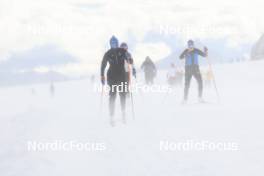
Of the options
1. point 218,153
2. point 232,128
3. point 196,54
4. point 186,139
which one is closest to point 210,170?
point 218,153

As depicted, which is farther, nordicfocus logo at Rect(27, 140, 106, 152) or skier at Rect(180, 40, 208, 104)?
skier at Rect(180, 40, 208, 104)

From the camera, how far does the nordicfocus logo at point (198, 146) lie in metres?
8.06

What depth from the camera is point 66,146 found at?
9.42 meters

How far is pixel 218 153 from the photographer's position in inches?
307

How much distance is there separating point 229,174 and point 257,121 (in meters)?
3.58

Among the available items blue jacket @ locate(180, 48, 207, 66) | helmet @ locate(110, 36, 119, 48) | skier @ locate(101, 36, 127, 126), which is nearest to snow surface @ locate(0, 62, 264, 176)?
skier @ locate(101, 36, 127, 126)

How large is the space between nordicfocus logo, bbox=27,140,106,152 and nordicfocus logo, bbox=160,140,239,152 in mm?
1211

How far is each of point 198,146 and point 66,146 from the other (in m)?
2.67

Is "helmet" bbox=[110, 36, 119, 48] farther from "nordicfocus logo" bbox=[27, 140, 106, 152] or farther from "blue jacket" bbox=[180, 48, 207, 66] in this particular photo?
"blue jacket" bbox=[180, 48, 207, 66]

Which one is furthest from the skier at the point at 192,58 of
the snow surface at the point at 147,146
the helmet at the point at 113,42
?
the helmet at the point at 113,42

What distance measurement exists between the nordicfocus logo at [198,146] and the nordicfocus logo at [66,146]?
1211mm

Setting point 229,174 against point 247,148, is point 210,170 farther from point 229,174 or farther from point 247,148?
point 247,148

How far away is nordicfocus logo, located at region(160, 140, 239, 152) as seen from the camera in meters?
8.06

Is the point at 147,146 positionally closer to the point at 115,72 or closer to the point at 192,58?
the point at 115,72
